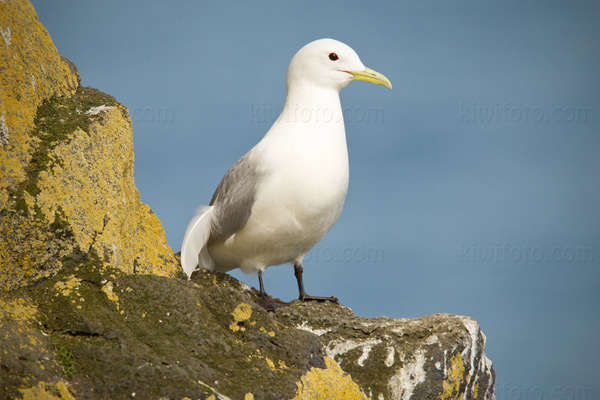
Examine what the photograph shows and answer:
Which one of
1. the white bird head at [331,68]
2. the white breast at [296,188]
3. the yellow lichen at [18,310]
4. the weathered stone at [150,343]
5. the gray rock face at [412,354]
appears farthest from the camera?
the white bird head at [331,68]

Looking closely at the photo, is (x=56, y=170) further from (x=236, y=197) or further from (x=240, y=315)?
(x=236, y=197)

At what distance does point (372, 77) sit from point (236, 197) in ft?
6.39

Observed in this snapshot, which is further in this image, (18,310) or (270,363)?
(270,363)

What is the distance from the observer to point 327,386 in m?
4.77

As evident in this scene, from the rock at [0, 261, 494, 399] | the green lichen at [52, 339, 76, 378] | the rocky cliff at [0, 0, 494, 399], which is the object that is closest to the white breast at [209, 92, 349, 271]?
the rocky cliff at [0, 0, 494, 399]

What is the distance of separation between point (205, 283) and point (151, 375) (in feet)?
10.3

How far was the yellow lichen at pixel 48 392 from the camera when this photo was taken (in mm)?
3672

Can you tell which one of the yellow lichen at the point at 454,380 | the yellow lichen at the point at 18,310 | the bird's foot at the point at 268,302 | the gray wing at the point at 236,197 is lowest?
the yellow lichen at the point at 18,310

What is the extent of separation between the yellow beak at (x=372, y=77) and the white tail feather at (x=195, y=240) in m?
2.17

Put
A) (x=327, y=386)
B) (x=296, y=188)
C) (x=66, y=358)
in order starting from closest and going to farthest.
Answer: (x=66, y=358)
(x=327, y=386)
(x=296, y=188)

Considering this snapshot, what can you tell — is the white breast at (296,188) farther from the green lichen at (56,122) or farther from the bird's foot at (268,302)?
the green lichen at (56,122)

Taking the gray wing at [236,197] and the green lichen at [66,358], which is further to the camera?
the gray wing at [236,197]

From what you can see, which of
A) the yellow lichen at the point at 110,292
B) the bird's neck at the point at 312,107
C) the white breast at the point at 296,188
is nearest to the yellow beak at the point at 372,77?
the bird's neck at the point at 312,107

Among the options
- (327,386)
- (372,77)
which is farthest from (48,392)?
(372,77)
